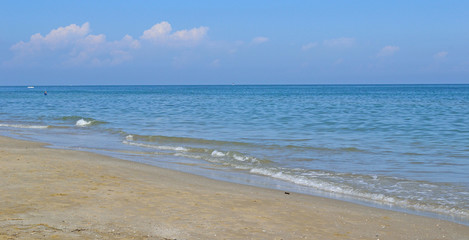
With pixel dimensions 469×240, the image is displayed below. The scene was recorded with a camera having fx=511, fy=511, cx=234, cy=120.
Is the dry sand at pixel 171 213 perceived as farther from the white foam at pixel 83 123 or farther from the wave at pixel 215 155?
the white foam at pixel 83 123

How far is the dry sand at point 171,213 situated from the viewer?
670 cm

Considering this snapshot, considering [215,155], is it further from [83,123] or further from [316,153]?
[83,123]

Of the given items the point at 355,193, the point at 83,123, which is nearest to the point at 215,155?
the point at 355,193

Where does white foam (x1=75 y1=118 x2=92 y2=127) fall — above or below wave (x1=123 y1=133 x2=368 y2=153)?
below

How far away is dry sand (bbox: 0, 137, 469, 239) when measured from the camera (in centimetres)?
670

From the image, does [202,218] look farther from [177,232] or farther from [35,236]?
[35,236]

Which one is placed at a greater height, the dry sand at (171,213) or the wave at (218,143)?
the dry sand at (171,213)

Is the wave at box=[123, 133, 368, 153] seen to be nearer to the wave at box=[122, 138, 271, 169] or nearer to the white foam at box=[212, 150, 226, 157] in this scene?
the wave at box=[122, 138, 271, 169]

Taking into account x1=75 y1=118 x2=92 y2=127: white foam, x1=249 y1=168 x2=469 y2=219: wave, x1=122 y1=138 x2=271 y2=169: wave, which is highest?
x1=249 y1=168 x2=469 y2=219: wave

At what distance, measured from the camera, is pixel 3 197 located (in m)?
8.08

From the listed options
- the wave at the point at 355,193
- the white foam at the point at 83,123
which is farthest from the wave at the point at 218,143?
the white foam at the point at 83,123

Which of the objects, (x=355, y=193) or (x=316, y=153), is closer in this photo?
(x=355, y=193)

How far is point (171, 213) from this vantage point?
25.3ft

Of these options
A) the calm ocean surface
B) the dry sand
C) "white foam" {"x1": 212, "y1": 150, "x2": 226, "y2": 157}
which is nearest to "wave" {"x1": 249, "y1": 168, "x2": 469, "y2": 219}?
the calm ocean surface
